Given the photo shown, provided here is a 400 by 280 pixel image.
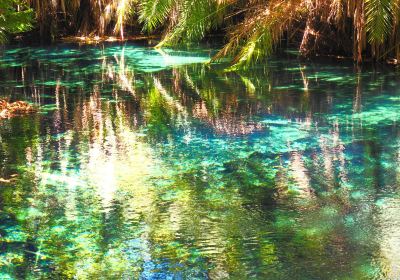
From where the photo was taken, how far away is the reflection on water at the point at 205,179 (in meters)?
3.51

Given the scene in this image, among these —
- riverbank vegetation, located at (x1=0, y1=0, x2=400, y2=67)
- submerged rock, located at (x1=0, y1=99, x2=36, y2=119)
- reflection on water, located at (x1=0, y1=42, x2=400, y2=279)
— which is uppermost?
riverbank vegetation, located at (x1=0, y1=0, x2=400, y2=67)

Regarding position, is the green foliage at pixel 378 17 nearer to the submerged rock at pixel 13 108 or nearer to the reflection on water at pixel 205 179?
the reflection on water at pixel 205 179

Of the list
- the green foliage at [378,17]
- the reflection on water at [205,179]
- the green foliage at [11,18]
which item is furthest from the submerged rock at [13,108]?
the green foliage at [378,17]

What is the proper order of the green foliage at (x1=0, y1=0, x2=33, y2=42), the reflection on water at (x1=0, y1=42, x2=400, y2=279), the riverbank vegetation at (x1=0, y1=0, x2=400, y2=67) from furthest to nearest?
the riverbank vegetation at (x1=0, y1=0, x2=400, y2=67)
the green foliage at (x1=0, y1=0, x2=33, y2=42)
the reflection on water at (x1=0, y1=42, x2=400, y2=279)

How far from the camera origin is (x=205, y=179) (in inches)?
189

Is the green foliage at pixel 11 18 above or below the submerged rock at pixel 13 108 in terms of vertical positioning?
above

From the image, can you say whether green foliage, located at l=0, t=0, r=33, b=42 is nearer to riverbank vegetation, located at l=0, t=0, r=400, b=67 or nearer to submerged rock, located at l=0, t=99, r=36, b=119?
riverbank vegetation, located at l=0, t=0, r=400, b=67

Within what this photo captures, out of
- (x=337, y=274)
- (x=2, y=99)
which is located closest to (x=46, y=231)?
(x=337, y=274)

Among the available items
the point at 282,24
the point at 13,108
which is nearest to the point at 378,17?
the point at 282,24

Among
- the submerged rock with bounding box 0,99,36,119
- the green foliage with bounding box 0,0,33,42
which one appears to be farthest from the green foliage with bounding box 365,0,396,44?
the submerged rock with bounding box 0,99,36,119

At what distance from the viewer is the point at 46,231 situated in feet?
12.9

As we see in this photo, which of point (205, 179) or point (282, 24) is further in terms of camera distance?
point (282, 24)

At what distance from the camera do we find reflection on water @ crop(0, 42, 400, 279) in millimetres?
3510

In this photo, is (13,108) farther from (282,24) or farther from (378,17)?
(378,17)
